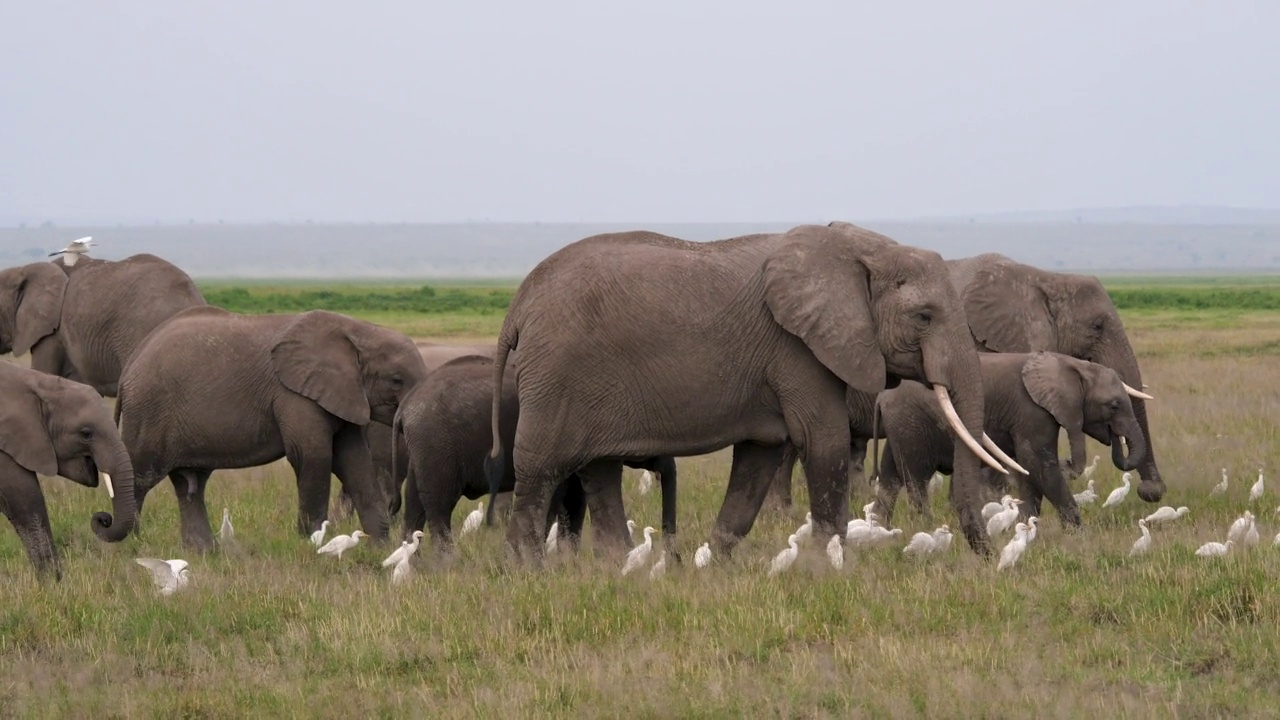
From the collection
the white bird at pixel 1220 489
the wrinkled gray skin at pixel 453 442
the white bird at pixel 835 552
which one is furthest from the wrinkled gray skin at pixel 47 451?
the white bird at pixel 1220 489

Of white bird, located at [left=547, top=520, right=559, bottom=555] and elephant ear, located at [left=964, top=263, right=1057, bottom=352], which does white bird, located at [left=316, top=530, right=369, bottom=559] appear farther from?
elephant ear, located at [left=964, top=263, right=1057, bottom=352]

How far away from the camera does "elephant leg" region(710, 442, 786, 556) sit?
36.1 ft

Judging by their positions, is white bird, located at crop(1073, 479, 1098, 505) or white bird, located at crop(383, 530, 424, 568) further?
white bird, located at crop(1073, 479, 1098, 505)

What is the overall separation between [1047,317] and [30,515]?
30.5ft

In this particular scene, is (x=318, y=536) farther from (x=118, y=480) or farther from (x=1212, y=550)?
(x=1212, y=550)

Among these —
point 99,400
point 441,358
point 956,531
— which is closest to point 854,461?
point 956,531

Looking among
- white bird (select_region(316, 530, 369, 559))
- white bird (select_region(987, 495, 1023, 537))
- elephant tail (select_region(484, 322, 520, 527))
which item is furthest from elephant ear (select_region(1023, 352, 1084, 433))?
white bird (select_region(316, 530, 369, 559))

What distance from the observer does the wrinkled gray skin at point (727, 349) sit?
10633mm

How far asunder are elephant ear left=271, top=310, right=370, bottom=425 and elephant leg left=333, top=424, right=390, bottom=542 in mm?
401

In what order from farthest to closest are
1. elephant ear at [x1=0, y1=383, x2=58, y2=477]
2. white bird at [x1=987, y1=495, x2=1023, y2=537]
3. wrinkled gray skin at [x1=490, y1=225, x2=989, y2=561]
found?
white bird at [x1=987, y1=495, x2=1023, y2=537], wrinkled gray skin at [x1=490, y1=225, x2=989, y2=561], elephant ear at [x1=0, y1=383, x2=58, y2=477]

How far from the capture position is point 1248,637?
851cm

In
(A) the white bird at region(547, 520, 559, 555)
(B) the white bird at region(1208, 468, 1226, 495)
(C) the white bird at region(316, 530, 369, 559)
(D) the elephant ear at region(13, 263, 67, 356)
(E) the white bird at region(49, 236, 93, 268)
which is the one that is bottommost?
(B) the white bird at region(1208, 468, 1226, 495)

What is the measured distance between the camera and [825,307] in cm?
1056

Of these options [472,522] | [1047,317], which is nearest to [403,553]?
[472,522]
